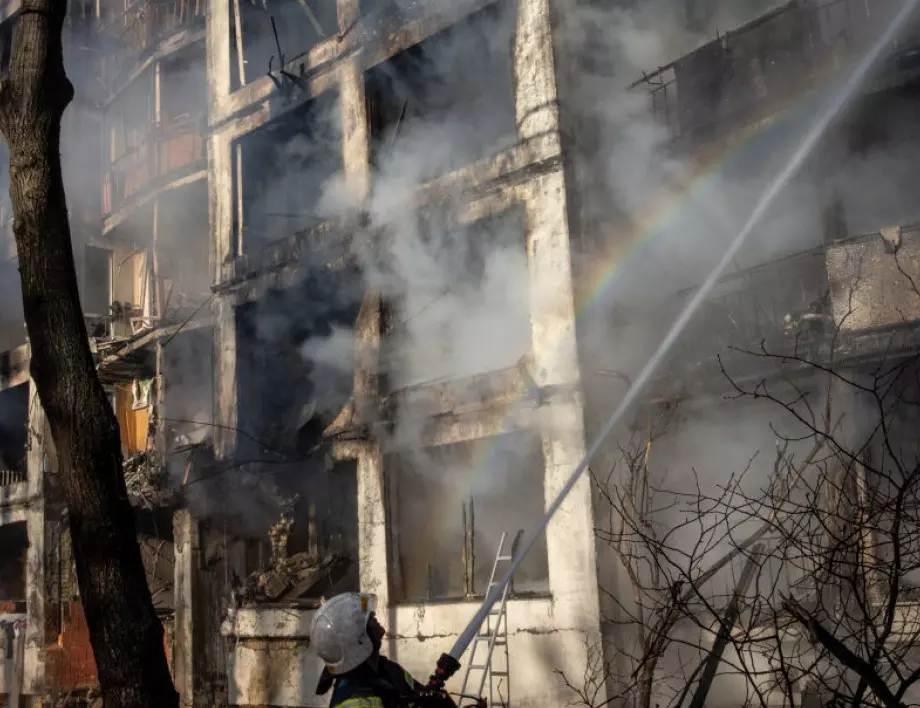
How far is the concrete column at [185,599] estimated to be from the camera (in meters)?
15.9

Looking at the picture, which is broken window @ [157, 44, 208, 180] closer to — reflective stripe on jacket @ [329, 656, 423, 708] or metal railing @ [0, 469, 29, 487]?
metal railing @ [0, 469, 29, 487]

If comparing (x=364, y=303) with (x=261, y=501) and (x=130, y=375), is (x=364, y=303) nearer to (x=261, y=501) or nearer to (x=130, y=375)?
(x=261, y=501)

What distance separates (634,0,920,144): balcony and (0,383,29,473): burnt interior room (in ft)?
63.4

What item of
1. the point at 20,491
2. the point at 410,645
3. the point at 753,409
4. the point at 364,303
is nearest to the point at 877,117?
the point at 753,409

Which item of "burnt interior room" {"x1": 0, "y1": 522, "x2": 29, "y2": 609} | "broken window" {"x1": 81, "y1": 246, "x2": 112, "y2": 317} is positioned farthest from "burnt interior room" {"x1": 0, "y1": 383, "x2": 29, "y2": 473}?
"broken window" {"x1": 81, "y1": 246, "x2": 112, "y2": 317}

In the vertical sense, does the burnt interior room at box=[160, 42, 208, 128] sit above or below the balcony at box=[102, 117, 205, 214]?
above

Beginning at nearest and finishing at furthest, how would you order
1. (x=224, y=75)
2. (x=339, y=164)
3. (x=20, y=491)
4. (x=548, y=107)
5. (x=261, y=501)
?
(x=548, y=107) < (x=261, y=501) < (x=339, y=164) < (x=224, y=75) < (x=20, y=491)

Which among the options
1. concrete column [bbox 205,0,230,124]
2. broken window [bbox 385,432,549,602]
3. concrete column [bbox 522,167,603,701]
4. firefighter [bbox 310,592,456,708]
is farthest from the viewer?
concrete column [bbox 205,0,230,124]

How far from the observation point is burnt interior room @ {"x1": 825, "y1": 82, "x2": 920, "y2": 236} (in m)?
11.3

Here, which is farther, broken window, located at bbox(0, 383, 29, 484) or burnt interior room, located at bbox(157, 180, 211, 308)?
broken window, located at bbox(0, 383, 29, 484)

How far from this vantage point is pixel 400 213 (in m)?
14.3

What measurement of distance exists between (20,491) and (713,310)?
53.5 ft

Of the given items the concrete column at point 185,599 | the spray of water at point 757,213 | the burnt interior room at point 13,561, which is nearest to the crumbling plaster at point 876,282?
the spray of water at point 757,213

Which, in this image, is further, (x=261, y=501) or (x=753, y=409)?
(x=261, y=501)
